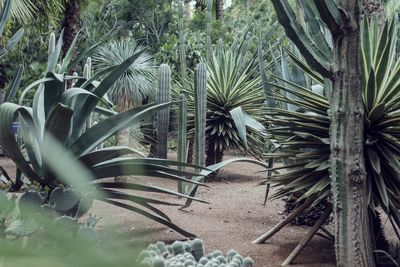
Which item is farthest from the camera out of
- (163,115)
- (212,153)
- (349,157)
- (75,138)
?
(212,153)

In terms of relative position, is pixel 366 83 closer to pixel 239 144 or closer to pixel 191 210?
Answer: pixel 191 210

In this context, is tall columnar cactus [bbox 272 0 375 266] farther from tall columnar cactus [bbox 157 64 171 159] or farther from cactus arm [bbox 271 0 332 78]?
tall columnar cactus [bbox 157 64 171 159]

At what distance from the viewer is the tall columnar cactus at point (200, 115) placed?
273 inches

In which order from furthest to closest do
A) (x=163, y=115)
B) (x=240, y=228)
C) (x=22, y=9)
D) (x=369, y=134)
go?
(x=22, y=9), (x=163, y=115), (x=240, y=228), (x=369, y=134)

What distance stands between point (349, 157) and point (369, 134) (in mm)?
756

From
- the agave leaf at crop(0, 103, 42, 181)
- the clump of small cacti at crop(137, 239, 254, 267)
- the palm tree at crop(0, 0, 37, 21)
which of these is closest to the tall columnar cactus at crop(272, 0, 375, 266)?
the clump of small cacti at crop(137, 239, 254, 267)

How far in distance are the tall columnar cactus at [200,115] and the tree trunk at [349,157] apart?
3305mm

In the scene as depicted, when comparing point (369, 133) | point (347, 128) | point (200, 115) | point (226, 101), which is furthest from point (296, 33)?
point (226, 101)

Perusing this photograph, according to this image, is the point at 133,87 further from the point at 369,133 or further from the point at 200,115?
the point at 369,133

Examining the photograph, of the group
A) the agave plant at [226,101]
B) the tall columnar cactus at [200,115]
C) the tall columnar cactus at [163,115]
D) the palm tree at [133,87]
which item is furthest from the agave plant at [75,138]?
the palm tree at [133,87]

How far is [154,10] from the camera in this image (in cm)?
2200

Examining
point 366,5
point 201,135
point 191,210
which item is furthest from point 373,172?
point 366,5

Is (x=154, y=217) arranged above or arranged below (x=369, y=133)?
below

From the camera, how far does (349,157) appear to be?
3.66 m
